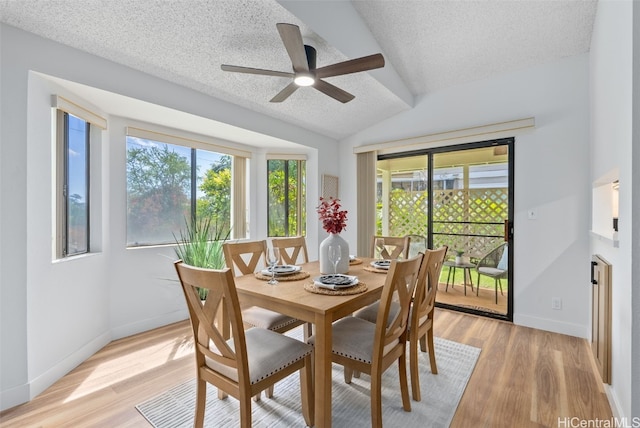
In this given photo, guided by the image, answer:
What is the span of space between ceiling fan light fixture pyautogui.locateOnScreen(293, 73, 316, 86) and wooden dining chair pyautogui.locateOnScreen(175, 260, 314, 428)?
143 centimetres

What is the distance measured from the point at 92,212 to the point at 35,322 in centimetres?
103

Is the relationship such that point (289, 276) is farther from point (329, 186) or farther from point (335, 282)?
point (329, 186)

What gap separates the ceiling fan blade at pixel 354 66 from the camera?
1.88 m

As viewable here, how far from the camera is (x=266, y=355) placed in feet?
4.81

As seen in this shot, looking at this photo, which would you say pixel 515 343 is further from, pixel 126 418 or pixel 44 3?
pixel 44 3

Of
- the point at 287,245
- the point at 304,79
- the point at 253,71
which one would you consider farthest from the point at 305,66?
the point at 287,245

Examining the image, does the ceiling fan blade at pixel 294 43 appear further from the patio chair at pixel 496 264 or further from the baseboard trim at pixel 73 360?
the patio chair at pixel 496 264

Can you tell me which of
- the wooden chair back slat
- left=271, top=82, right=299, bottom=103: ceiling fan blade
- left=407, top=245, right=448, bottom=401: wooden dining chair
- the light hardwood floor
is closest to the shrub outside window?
the light hardwood floor

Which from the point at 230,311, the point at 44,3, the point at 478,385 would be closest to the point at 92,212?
the point at 44,3

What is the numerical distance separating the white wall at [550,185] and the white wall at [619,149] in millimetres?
746

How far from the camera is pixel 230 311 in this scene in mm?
1259

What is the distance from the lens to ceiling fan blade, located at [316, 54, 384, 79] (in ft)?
6.15

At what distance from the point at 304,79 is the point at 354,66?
0.36 metres

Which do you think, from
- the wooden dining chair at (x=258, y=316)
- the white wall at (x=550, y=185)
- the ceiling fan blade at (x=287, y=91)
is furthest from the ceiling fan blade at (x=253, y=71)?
the white wall at (x=550, y=185)
